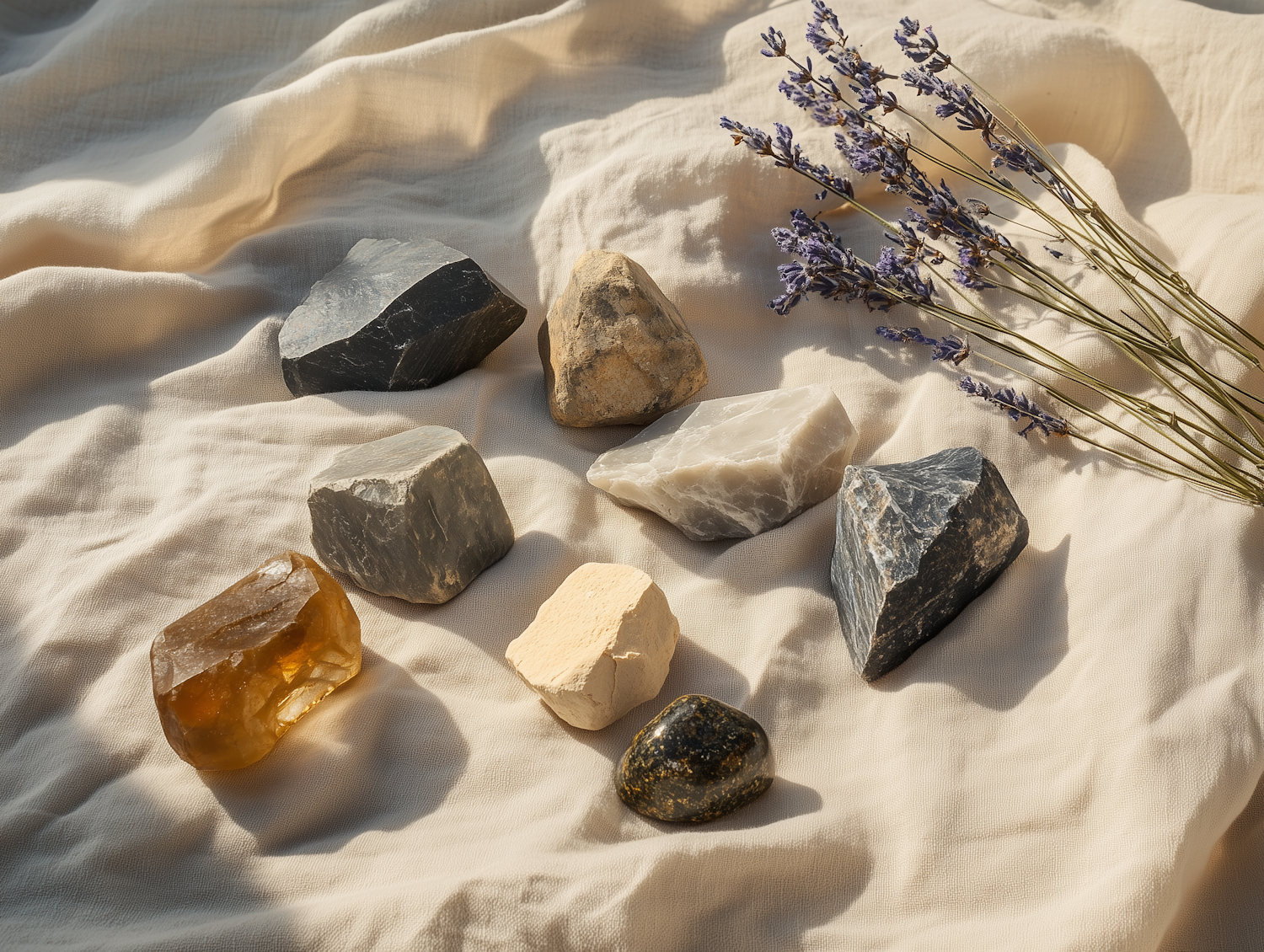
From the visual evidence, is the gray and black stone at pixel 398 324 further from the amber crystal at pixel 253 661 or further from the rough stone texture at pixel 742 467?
the amber crystal at pixel 253 661

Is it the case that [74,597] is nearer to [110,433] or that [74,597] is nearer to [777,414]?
[110,433]

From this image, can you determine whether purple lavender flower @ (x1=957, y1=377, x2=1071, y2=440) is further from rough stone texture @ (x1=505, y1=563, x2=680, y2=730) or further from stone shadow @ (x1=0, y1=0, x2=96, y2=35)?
stone shadow @ (x1=0, y1=0, x2=96, y2=35)

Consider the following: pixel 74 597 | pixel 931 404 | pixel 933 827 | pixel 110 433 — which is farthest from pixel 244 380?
pixel 933 827

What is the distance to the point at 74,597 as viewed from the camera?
1.58 metres

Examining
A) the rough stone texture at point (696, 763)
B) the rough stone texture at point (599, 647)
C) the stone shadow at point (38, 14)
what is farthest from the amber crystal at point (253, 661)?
the stone shadow at point (38, 14)

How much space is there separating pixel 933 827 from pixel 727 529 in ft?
1.98

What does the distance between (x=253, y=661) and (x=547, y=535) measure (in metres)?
0.53

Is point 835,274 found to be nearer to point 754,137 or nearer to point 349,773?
point 754,137

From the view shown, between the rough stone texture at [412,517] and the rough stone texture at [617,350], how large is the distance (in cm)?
30

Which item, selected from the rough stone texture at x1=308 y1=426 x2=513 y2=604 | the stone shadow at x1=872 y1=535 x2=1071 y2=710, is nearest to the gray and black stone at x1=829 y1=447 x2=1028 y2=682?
the stone shadow at x1=872 y1=535 x2=1071 y2=710

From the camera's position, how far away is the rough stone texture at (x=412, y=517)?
1.53 meters

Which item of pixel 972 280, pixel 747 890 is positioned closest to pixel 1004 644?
pixel 747 890

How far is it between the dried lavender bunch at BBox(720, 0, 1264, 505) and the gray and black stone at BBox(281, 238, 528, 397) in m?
0.59

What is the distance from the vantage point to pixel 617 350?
1.81 m
